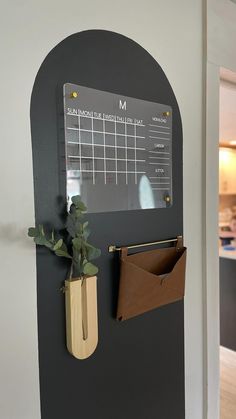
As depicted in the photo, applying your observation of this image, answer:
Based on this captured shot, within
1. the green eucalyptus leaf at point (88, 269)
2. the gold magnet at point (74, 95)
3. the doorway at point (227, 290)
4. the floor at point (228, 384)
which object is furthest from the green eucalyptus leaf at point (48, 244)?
the floor at point (228, 384)

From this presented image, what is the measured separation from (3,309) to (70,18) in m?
0.84

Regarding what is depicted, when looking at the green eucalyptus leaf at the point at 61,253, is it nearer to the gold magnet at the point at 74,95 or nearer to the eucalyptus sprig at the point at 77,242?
the eucalyptus sprig at the point at 77,242

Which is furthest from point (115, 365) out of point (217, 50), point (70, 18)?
point (217, 50)

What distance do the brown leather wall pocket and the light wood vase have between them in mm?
110

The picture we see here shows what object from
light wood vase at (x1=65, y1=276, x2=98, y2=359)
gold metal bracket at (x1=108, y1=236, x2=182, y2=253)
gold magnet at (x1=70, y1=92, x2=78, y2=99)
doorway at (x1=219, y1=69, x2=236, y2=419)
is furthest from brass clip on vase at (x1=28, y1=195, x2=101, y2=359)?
doorway at (x1=219, y1=69, x2=236, y2=419)

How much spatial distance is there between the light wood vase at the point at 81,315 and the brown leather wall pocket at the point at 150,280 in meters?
0.11

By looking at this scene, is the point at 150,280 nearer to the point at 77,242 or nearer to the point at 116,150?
the point at 77,242

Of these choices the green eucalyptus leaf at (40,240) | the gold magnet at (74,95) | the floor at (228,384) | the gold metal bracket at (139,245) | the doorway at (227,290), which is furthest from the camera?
the floor at (228,384)

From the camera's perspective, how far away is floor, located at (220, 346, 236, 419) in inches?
73.9

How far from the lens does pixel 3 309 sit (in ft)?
2.64

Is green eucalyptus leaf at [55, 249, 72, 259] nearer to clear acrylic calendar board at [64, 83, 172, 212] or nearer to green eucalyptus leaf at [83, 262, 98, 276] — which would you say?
green eucalyptus leaf at [83, 262, 98, 276]

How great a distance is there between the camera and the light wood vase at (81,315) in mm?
891

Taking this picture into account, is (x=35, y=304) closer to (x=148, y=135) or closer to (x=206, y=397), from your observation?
(x=148, y=135)

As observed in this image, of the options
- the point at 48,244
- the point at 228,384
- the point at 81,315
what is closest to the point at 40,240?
the point at 48,244
